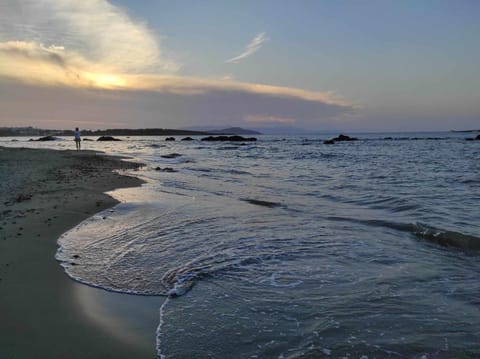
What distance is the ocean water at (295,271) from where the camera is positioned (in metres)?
3.66

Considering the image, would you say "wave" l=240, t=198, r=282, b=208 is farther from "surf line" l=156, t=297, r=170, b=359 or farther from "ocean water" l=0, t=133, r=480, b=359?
"surf line" l=156, t=297, r=170, b=359

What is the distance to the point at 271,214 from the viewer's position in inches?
386

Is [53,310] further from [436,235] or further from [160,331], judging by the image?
[436,235]

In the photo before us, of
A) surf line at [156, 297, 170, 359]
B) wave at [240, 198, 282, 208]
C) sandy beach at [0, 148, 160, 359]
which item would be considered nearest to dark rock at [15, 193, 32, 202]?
sandy beach at [0, 148, 160, 359]

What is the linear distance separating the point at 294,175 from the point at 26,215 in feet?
43.6

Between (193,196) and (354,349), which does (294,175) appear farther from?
(354,349)

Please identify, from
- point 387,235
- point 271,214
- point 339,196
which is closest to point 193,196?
point 271,214

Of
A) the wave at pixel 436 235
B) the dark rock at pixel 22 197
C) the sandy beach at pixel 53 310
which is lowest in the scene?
the wave at pixel 436 235

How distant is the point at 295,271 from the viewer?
18.4 feet

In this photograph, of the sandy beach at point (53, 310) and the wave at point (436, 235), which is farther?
the wave at point (436, 235)

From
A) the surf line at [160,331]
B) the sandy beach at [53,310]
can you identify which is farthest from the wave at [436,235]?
the sandy beach at [53,310]

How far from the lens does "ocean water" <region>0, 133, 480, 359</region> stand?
12.0ft

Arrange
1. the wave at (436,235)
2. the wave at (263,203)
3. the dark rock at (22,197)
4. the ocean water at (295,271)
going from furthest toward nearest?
1. the wave at (263,203)
2. the dark rock at (22,197)
3. the wave at (436,235)
4. the ocean water at (295,271)

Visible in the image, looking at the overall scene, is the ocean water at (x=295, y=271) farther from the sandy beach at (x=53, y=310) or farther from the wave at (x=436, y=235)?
the sandy beach at (x=53, y=310)
